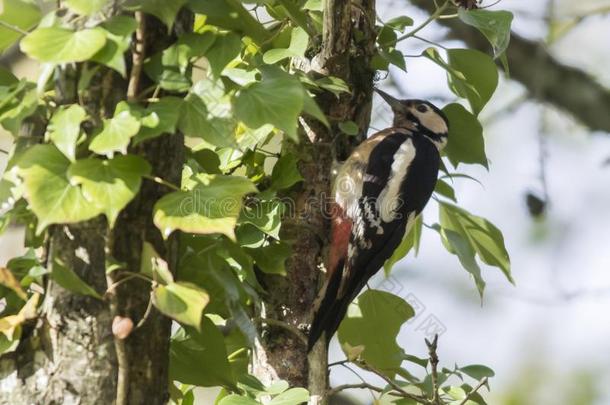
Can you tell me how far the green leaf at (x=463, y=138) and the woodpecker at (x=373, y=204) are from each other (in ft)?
0.13

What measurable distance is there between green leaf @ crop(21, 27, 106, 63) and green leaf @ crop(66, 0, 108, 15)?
0.14 feet

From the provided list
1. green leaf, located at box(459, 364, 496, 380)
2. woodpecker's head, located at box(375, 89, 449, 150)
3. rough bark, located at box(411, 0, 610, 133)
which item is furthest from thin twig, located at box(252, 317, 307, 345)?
rough bark, located at box(411, 0, 610, 133)

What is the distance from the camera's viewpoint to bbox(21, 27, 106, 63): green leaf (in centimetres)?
149

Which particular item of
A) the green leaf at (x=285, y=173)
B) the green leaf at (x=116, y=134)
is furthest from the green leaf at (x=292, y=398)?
the green leaf at (x=116, y=134)

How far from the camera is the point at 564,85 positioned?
4.02 meters

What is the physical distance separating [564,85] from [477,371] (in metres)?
2.14

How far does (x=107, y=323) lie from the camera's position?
5.77ft

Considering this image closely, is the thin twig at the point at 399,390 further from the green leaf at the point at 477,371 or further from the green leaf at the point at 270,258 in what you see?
the green leaf at the point at 270,258

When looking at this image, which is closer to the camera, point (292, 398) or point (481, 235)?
point (292, 398)

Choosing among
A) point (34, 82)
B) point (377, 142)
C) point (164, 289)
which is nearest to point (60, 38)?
point (34, 82)

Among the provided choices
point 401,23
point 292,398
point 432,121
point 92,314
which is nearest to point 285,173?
point 401,23

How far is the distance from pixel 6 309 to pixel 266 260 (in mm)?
559

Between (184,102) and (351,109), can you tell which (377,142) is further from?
(184,102)
